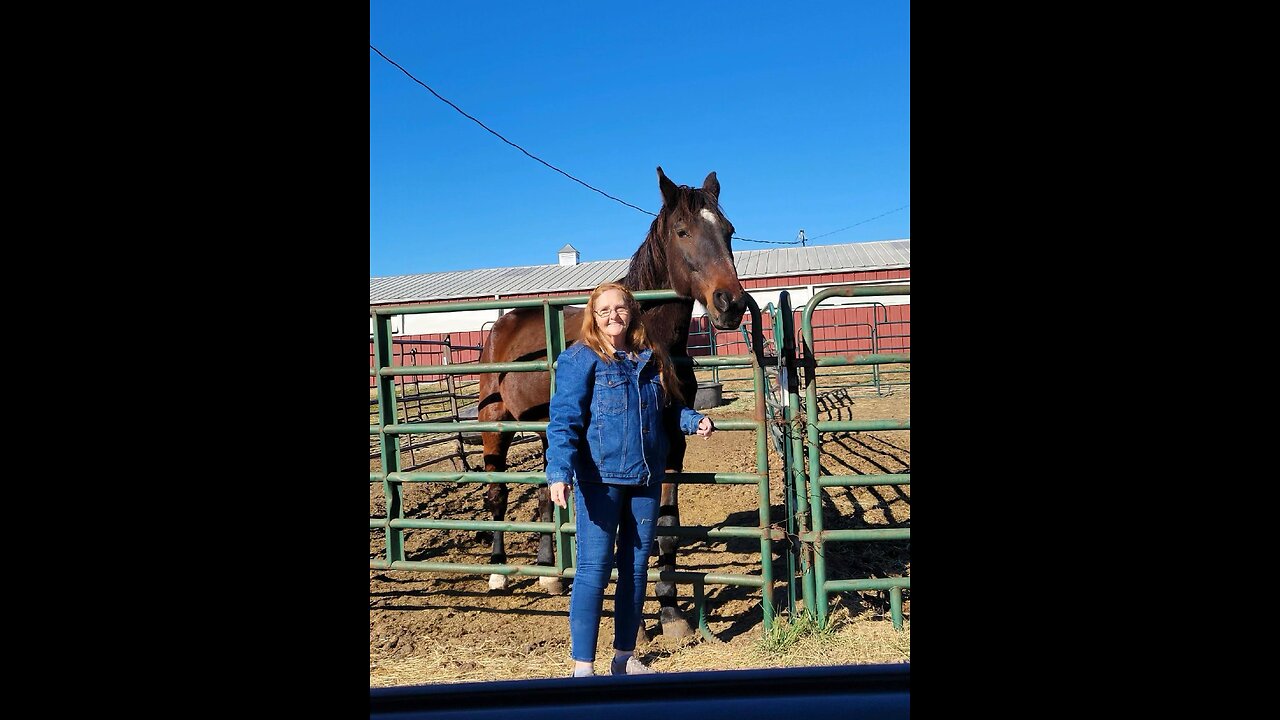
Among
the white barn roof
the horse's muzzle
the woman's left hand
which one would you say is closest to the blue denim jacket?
the woman's left hand

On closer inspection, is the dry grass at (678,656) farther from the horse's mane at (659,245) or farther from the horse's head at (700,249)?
the horse's mane at (659,245)

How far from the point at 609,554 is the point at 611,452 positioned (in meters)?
0.36

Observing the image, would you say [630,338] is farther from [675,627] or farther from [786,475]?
[675,627]

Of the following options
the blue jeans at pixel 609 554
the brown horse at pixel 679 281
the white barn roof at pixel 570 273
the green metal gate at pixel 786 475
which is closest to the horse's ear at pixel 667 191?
the brown horse at pixel 679 281

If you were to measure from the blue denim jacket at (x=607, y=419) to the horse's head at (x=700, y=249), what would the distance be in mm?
566
